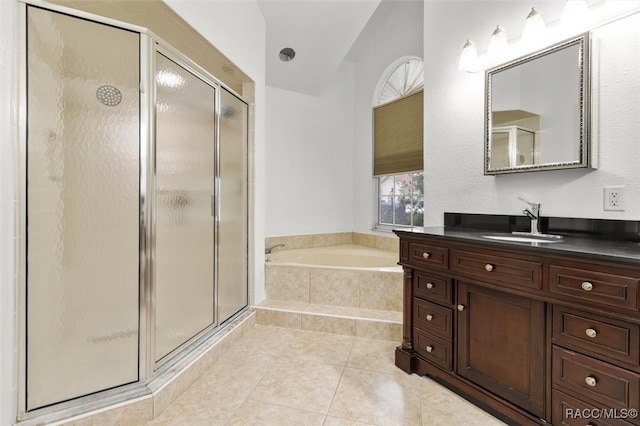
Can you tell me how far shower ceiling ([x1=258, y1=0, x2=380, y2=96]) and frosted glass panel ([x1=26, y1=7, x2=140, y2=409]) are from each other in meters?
1.60

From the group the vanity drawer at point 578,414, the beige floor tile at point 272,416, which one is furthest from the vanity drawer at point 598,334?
the beige floor tile at point 272,416

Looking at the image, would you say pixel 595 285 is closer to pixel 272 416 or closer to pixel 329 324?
pixel 272 416

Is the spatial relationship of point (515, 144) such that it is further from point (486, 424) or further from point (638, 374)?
point (486, 424)

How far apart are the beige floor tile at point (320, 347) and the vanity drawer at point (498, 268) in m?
1.01

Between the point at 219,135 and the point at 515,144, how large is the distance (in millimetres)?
1925

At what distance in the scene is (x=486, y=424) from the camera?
141cm

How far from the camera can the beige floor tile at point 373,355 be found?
6.29 ft

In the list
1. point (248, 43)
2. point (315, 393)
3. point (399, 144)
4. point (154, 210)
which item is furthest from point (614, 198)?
point (248, 43)

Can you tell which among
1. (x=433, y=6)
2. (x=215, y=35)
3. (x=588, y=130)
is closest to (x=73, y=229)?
(x=215, y=35)

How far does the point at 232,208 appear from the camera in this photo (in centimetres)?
240

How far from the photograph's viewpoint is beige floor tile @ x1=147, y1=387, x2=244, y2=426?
1.43 m

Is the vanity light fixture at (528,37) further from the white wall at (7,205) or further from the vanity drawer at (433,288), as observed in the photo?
the white wall at (7,205)

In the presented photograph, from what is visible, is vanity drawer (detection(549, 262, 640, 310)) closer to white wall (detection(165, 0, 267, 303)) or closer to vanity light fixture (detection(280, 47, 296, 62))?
white wall (detection(165, 0, 267, 303))

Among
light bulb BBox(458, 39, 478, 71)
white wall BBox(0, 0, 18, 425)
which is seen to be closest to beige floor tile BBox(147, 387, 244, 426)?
white wall BBox(0, 0, 18, 425)
